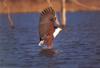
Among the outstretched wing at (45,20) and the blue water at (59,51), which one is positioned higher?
the outstretched wing at (45,20)

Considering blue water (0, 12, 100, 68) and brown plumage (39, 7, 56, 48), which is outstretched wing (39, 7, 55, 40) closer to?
brown plumage (39, 7, 56, 48)

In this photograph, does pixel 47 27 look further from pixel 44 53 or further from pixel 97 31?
pixel 97 31

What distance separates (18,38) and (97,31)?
7344 millimetres

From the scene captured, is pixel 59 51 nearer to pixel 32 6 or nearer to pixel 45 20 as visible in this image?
pixel 45 20

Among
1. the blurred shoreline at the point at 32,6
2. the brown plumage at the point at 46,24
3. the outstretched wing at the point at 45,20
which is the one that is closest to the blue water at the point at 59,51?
the brown plumage at the point at 46,24

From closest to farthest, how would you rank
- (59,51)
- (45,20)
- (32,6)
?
(45,20), (59,51), (32,6)

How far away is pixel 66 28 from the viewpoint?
4981cm

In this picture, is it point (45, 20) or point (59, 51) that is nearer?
point (45, 20)

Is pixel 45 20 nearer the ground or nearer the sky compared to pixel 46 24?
nearer the sky

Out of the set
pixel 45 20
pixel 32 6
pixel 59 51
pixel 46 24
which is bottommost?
pixel 59 51

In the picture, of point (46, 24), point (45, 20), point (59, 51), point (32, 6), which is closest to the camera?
point (45, 20)

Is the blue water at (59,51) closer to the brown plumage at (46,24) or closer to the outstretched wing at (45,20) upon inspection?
the brown plumage at (46,24)

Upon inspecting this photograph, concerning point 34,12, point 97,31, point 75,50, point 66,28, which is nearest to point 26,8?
point 34,12

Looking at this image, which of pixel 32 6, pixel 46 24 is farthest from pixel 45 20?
pixel 32 6
